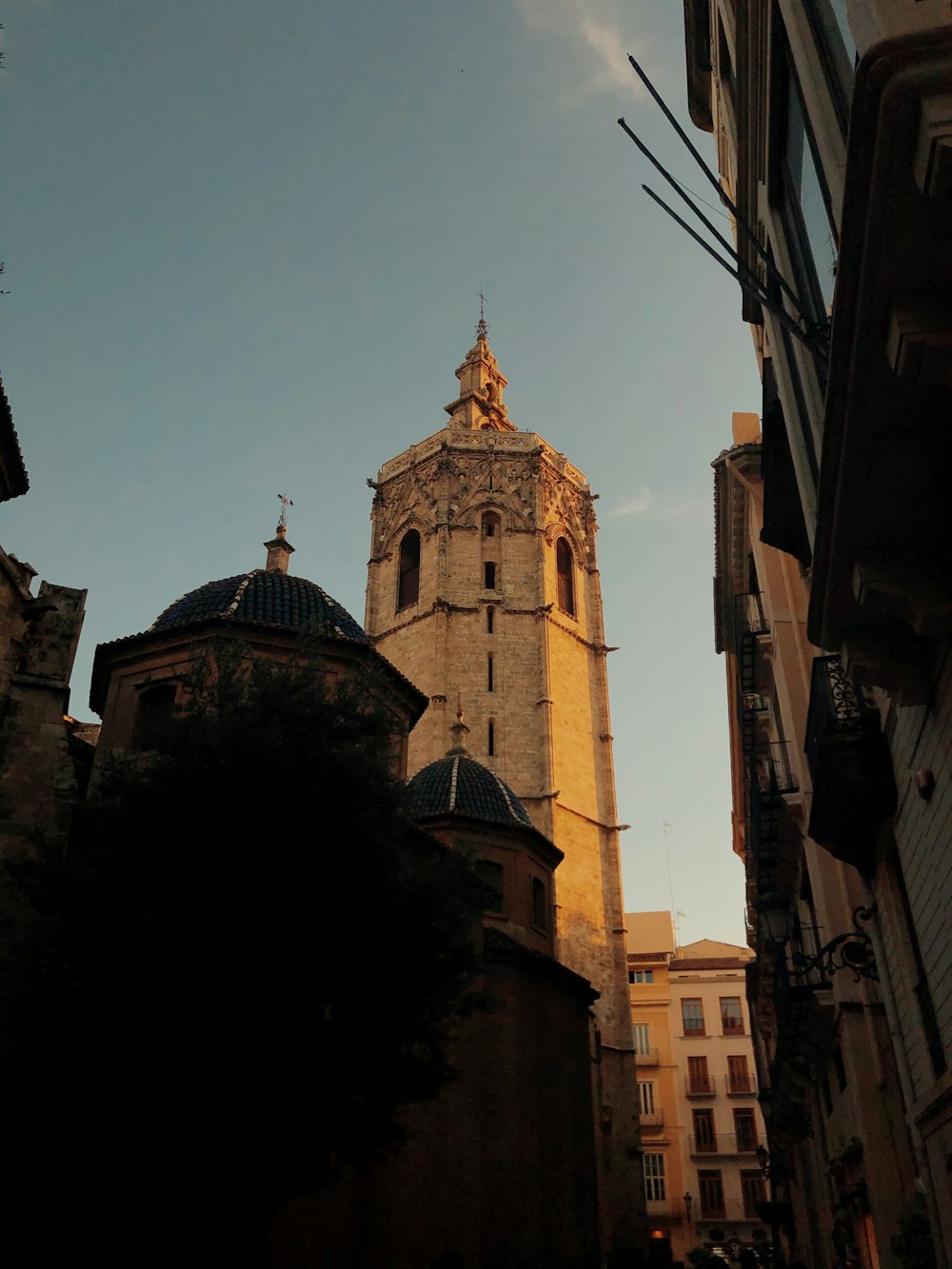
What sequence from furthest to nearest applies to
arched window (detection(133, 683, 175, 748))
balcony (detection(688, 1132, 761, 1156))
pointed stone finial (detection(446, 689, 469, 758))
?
balcony (detection(688, 1132, 761, 1156)) < pointed stone finial (detection(446, 689, 469, 758)) < arched window (detection(133, 683, 175, 748))

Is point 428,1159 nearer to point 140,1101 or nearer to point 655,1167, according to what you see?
point 140,1101

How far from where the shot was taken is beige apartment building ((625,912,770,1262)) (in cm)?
4816

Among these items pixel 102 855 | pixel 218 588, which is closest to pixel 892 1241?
pixel 102 855

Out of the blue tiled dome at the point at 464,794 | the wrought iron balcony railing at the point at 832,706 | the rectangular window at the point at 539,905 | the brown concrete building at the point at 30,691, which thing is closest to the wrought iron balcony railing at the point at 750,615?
the blue tiled dome at the point at 464,794

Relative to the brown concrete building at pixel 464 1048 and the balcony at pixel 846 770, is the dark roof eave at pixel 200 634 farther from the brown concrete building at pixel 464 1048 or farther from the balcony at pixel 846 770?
the balcony at pixel 846 770

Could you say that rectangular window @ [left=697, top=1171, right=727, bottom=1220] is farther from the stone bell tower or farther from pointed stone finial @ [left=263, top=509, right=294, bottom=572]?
pointed stone finial @ [left=263, top=509, right=294, bottom=572]

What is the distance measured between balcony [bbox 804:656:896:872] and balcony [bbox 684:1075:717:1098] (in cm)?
Result: 4620

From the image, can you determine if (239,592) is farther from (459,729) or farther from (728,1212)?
(728,1212)

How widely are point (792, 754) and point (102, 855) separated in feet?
32.1

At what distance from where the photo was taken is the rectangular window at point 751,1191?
48.2 m

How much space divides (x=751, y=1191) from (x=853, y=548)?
2036 inches

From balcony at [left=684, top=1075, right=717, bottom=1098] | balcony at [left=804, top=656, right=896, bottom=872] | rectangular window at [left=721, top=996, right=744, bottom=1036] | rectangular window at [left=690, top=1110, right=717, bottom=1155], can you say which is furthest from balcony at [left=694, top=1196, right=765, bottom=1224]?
balcony at [left=804, top=656, right=896, bottom=872]

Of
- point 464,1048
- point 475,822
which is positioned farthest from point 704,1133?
point 464,1048

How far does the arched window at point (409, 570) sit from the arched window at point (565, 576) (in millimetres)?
6342
